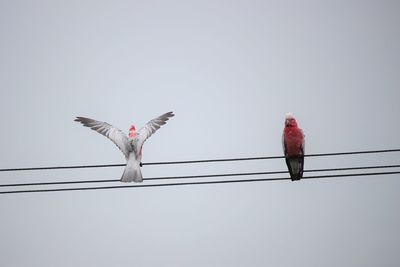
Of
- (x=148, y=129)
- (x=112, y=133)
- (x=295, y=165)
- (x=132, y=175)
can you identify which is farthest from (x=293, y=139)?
(x=112, y=133)

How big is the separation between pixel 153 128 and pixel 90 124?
4.77 feet

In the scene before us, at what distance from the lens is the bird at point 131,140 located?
413 inches

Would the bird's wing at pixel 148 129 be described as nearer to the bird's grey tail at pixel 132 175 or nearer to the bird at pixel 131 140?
the bird at pixel 131 140

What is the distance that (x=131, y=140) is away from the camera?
37.3 feet

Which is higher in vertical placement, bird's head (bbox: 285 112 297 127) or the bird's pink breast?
bird's head (bbox: 285 112 297 127)

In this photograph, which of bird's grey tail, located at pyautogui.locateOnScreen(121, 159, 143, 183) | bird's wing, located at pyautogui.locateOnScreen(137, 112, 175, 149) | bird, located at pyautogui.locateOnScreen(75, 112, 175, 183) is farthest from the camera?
bird's wing, located at pyautogui.locateOnScreen(137, 112, 175, 149)

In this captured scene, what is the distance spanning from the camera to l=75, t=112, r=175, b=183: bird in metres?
10.5

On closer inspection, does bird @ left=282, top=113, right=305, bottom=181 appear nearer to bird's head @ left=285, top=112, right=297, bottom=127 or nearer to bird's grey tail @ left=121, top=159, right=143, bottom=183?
bird's head @ left=285, top=112, right=297, bottom=127

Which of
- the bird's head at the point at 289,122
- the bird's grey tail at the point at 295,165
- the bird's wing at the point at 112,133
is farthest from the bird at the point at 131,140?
the bird's grey tail at the point at 295,165

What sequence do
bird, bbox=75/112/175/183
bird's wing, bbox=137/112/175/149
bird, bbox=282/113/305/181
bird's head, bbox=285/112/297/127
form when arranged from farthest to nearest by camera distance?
1. bird's head, bbox=285/112/297/127
2. bird, bbox=282/113/305/181
3. bird's wing, bbox=137/112/175/149
4. bird, bbox=75/112/175/183

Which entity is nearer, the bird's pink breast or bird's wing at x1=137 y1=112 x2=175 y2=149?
bird's wing at x1=137 y1=112 x2=175 y2=149

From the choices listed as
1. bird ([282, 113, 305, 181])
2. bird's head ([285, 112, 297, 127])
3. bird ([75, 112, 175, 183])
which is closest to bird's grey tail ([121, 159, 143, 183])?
bird ([75, 112, 175, 183])

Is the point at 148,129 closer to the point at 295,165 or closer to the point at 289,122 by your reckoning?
the point at 289,122

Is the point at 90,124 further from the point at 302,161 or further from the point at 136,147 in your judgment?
the point at 302,161
